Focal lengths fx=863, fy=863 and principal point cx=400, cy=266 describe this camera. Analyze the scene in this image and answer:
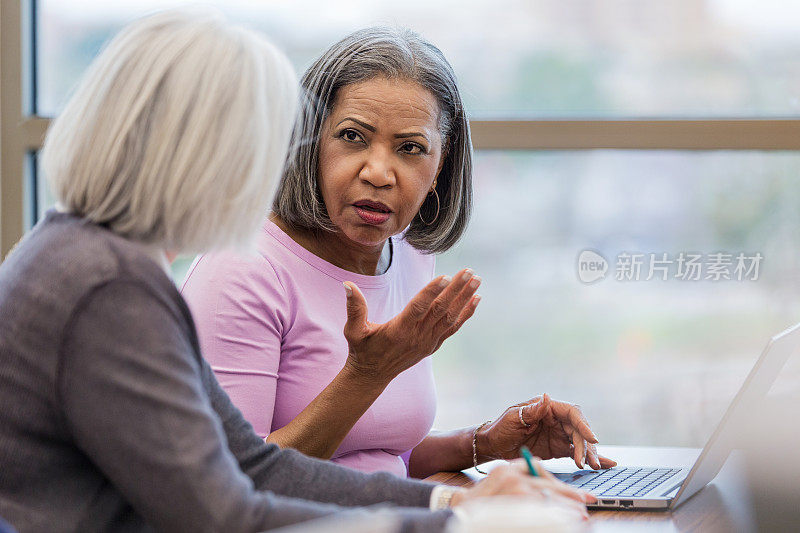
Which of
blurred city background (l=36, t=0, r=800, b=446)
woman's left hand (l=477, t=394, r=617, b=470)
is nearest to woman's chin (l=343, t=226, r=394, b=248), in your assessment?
woman's left hand (l=477, t=394, r=617, b=470)

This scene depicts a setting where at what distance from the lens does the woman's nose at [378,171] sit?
142 cm

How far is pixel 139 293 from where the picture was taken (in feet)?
2.51

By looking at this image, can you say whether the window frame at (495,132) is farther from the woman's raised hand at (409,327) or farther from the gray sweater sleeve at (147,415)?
the gray sweater sleeve at (147,415)

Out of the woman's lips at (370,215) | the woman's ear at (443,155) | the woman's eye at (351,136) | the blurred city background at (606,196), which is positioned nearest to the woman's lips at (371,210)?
the woman's lips at (370,215)

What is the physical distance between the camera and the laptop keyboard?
4.01ft

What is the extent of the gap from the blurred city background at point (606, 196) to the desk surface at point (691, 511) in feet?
2.49

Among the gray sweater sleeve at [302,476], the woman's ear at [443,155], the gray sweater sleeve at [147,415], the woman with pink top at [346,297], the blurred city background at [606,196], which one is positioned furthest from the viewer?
the blurred city background at [606,196]

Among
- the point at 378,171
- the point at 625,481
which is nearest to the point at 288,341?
the point at 378,171

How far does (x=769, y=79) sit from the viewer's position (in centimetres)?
215

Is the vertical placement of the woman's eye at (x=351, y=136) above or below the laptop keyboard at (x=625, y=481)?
above

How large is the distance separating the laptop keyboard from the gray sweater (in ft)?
1.62

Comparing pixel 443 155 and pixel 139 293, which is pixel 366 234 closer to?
pixel 443 155

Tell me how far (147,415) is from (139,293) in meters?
0.11

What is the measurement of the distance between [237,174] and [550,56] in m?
1.55
